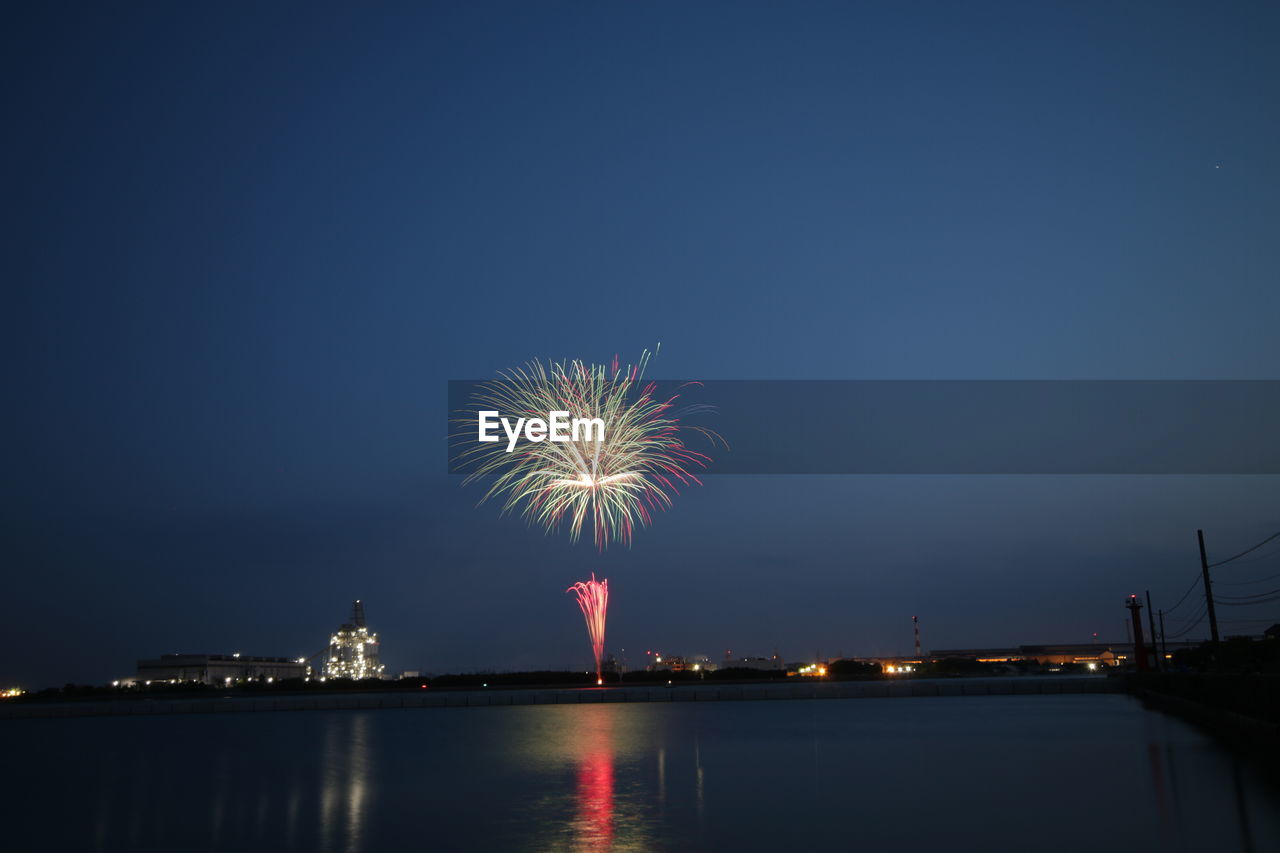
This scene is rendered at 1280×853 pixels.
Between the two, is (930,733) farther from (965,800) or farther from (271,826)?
(271,826)

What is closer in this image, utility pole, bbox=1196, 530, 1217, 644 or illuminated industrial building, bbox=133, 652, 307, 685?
utility pole, bbox=1196, 530, 1217, 644

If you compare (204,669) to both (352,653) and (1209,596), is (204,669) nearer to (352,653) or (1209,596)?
(352,653)

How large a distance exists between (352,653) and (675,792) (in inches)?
4386

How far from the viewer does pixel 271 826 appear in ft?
46.7

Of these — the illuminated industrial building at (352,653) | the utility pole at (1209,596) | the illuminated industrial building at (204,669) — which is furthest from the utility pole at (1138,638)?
the illuminated industrial building at (204,669)

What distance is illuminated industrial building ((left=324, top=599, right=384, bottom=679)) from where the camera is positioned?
11669 centimetres

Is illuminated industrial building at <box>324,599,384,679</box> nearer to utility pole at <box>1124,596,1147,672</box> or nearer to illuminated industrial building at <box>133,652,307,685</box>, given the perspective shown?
Result: illuminated industrial building at <box>133,652,307,685</box>

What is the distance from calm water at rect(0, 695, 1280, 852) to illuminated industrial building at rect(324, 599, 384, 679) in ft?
290

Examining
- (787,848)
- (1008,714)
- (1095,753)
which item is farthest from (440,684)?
(787,848)

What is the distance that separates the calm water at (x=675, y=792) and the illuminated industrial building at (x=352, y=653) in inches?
3480

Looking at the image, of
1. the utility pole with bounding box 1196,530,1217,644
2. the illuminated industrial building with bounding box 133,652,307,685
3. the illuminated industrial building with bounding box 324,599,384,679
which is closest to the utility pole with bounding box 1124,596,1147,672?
the utility pole with bounding box 1196,530,1217,644

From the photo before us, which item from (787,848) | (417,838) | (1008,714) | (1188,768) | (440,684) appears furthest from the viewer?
(440,684)

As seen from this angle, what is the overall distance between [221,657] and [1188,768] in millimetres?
151696

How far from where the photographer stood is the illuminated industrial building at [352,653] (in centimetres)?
11669
